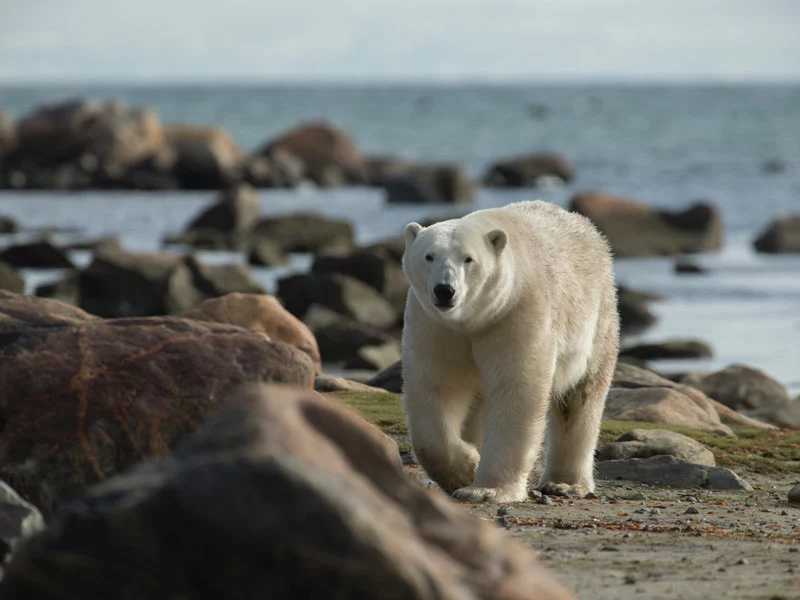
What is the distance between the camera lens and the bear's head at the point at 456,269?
248 inches

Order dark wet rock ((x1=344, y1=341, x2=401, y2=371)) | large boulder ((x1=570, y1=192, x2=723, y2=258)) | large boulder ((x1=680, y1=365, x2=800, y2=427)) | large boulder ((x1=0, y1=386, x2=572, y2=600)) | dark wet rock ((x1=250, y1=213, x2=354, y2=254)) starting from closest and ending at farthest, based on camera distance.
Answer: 1. large boulder ((x1=0, y1=386, x2=572, y2=600))
2. large boulder ((x1=680, y1=365, x2=800, y2=427))
3. dark wet rock ((x1=344, y1=341, x2=401, y2=371))
4. dark wet rock ((x1=250, y1=213, x2=354, y2=254))
5. large boulder ((x1=570, y1=192, x2=723, y2=258))

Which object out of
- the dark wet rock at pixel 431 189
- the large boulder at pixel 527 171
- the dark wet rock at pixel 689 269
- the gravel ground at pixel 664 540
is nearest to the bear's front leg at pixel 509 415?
the gravel ground at pixel 664 540

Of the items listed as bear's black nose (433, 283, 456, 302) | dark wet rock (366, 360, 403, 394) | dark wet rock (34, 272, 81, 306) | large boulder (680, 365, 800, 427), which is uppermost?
bear's black nose (433, 283, 456, 302)

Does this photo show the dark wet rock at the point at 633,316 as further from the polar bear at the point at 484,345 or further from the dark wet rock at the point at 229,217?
the dark wet rock at the point at 229,217

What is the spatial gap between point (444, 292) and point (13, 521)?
7.71 feet

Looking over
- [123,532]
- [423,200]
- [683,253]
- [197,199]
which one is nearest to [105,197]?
[197,199]

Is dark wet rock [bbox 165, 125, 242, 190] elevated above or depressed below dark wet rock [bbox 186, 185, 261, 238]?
below

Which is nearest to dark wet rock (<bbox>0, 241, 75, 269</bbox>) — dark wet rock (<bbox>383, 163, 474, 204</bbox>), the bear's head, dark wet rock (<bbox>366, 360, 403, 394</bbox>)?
dark wet rock (<bbox>366, 360, 403, 394</bbox>)

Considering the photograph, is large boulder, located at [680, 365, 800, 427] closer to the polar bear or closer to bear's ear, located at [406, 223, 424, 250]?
the polar bear

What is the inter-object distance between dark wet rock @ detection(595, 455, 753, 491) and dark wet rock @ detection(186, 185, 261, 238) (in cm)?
2178

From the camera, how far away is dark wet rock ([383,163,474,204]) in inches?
1479

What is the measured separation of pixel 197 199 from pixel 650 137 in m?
38.0

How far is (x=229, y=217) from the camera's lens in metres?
29.8

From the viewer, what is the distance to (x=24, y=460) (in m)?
6.00
